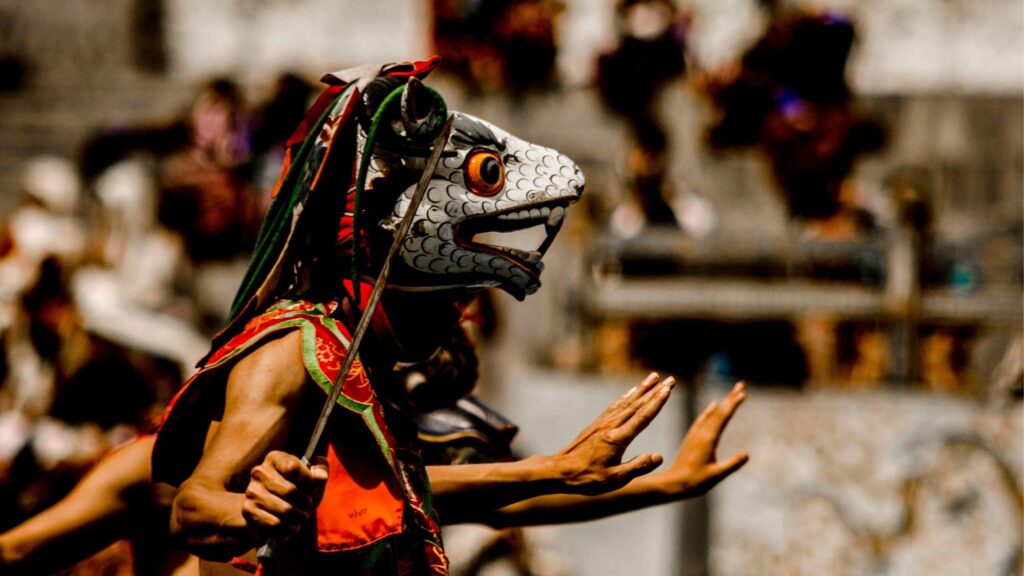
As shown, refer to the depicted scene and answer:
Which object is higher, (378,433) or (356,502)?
(378,433)

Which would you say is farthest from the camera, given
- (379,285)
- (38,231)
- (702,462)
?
(38,231)

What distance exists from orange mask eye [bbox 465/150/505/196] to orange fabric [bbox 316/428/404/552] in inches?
21.1

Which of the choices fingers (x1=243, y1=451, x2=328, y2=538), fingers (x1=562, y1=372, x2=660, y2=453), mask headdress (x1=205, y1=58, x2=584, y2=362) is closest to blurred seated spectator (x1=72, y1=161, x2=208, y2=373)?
mask headdress (x1=205, y1=58, x2=584, y2=362)

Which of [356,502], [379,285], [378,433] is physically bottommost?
[356,502]

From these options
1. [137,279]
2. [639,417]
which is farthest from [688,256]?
[639,417]

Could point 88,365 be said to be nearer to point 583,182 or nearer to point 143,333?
point 143,333

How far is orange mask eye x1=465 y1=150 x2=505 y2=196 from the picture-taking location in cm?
382

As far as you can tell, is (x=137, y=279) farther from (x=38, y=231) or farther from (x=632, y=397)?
(x=632, y=397)

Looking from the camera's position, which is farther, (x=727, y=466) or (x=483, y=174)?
(x=727, y=466)

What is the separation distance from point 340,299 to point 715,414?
0.96 metres

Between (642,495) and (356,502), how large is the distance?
78cm

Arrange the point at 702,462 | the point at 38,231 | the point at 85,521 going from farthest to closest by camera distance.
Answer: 1. the point at 38,231
2. the point at 702,462
3. the point at 85,521

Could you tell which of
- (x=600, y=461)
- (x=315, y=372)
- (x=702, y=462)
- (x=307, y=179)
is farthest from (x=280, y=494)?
(x=702, y=462)

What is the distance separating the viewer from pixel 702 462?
14.0 feet
